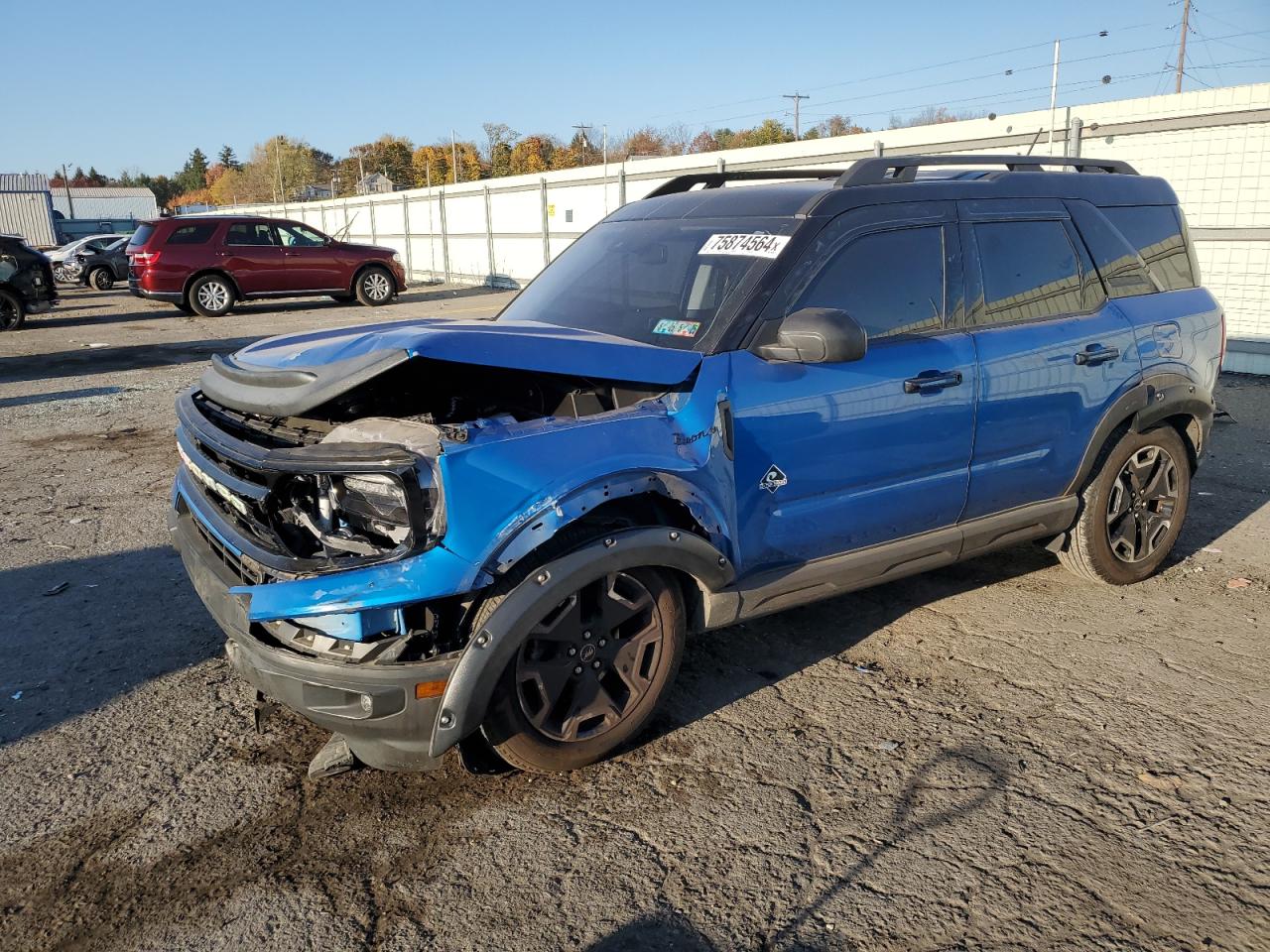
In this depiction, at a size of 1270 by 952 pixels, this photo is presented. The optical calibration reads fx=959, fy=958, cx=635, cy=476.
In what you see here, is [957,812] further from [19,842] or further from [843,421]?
[19,842]

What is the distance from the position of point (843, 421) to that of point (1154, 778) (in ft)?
5.22

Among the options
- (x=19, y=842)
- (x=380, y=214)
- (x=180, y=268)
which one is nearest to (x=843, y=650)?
(x=19, y=842)

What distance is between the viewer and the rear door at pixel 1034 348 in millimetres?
4133

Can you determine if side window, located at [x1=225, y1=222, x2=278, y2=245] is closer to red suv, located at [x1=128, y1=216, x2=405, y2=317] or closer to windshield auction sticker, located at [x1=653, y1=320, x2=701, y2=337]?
red suv, located at [x1=128, y1=216, x2=405, y2=317]

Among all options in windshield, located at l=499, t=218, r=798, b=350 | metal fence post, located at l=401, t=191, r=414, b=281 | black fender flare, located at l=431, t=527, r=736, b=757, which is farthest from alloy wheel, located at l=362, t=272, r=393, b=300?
black fender flare, located at l=431, t=527, r=736, b=757

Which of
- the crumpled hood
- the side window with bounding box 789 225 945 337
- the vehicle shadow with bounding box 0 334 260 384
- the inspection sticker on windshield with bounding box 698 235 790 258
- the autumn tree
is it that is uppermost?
the autumn tree

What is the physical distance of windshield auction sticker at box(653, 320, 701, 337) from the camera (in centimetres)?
362

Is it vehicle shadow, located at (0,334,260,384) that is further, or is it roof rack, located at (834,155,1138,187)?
vehicle shadow, located at (0,334,260,384)

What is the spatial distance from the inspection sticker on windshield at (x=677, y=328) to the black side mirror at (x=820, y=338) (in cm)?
34

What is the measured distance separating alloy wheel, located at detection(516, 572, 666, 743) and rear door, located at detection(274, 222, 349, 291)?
17.9 meters

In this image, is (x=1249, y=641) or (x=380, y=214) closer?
(x=1249, y=641)

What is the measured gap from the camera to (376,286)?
20766mm

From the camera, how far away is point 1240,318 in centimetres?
1076

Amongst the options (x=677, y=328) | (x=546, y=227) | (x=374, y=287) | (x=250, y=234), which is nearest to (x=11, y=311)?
(x=250, y=234)
